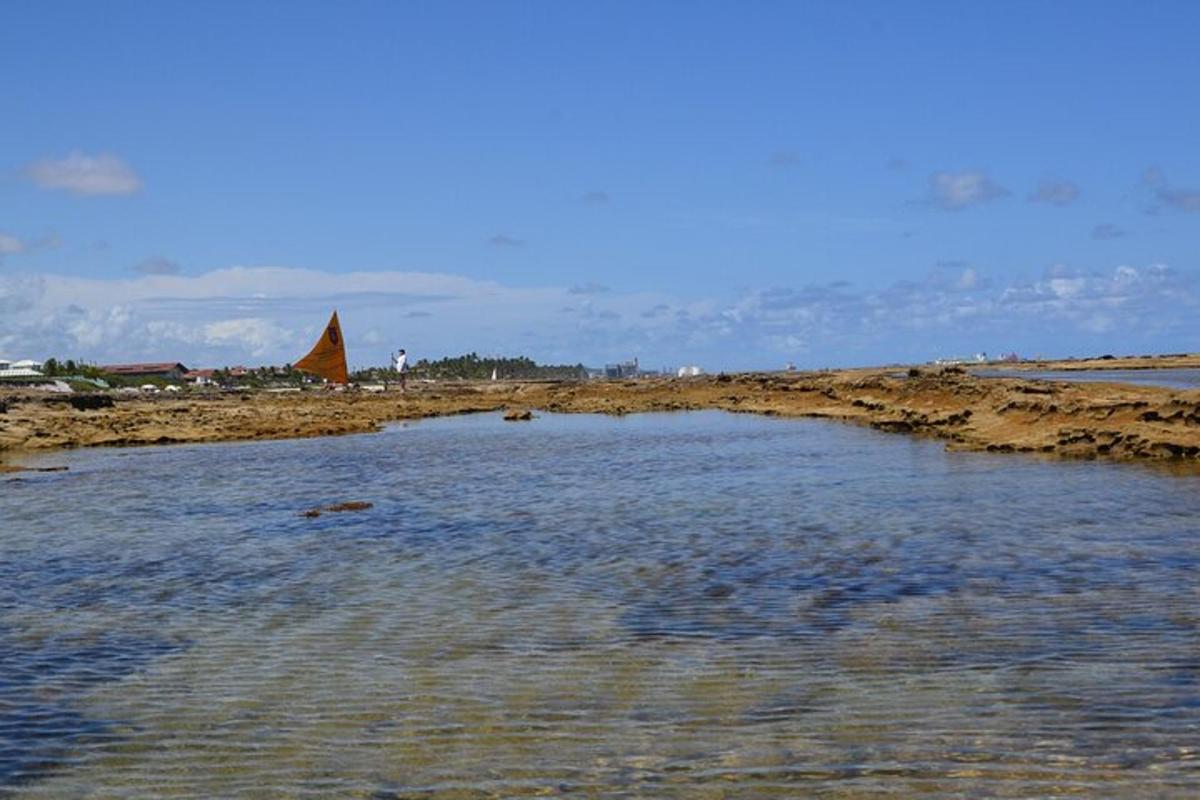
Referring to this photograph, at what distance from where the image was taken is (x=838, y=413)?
51531mm

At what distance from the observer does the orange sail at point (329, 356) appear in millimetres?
82000

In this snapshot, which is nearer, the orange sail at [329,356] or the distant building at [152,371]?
the orange sail at [329,356]

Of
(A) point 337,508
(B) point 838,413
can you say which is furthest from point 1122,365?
(A) point 337,508

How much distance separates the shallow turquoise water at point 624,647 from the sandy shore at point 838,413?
453 centimetres

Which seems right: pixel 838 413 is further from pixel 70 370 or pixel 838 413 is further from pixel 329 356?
pixel 70 370

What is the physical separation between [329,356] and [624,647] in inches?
3017

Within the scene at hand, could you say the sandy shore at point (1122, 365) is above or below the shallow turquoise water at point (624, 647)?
above

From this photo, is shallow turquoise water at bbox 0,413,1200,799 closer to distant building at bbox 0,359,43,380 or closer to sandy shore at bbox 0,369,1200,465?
sandy shore at bbox 0,369,1200,465

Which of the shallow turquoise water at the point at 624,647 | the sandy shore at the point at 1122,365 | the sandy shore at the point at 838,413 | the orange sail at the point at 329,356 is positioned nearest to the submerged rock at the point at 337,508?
the shallow turquoise water at the point at 624,647

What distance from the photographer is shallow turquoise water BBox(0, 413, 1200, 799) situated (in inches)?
269

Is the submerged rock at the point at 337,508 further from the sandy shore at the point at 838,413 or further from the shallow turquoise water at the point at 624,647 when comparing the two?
the sandy shore at the point at 838,413

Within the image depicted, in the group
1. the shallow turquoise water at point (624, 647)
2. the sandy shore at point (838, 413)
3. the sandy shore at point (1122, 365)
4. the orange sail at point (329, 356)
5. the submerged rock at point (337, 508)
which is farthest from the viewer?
the sandy shore at point (1122, 365)

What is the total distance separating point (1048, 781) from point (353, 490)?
21718 mm

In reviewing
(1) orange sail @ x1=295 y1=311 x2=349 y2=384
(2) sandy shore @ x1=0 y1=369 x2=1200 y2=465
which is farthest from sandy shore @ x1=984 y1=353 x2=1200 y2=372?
(1) orange sail @ x1=295 y1=311 x2=349 y2=384
